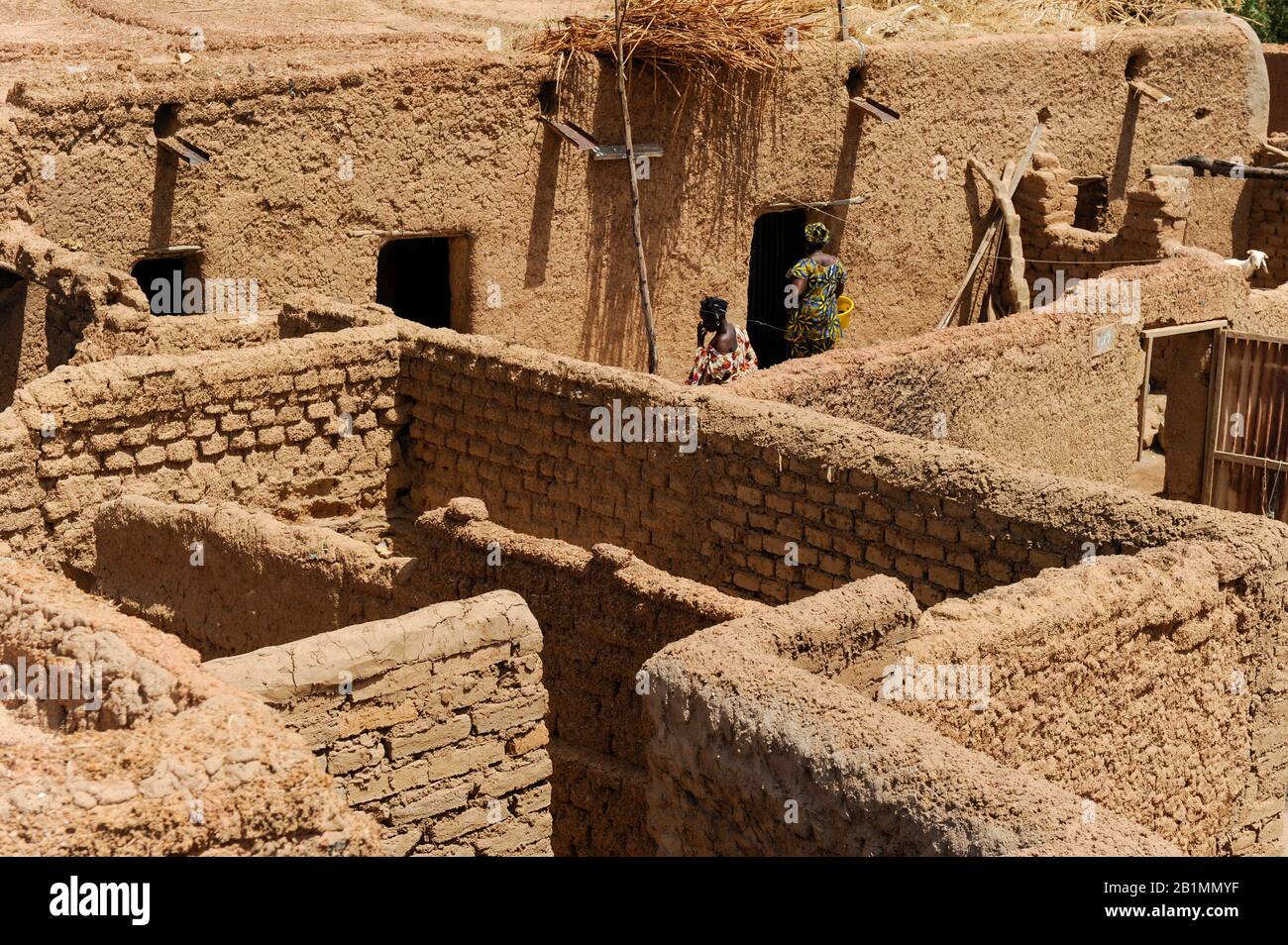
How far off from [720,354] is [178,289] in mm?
3454

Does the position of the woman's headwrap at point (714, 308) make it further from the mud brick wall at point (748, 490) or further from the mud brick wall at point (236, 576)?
the mud brick wall at point (236, 576)

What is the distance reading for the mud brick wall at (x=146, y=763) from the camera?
4633 mm

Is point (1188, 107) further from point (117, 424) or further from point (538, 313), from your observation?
point (117, 424)

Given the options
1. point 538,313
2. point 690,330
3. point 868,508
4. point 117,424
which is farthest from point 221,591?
point 690,330

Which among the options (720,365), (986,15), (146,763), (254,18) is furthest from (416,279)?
(146,763)

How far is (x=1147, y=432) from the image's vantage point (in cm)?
1560

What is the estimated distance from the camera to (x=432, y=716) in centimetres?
621

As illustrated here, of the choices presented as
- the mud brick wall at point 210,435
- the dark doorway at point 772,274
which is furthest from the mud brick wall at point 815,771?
the dark doorway at point 772,274

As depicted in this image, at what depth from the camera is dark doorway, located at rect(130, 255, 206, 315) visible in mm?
12500

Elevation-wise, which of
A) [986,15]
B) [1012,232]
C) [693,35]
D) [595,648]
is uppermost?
[986,15]

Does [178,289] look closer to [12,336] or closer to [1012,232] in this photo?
[12,336]

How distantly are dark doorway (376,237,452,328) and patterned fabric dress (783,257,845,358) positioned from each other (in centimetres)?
340

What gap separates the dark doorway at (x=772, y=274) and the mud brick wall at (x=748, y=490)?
6365 millimetres
